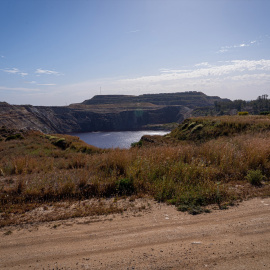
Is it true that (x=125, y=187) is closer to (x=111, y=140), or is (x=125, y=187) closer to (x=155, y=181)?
(x=155, y=181)

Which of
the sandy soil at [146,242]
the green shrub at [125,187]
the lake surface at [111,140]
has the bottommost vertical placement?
the lake surface at [111,140]

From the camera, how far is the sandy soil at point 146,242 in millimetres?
2947

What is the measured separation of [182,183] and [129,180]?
4.20 ft

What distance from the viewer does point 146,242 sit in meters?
3.37

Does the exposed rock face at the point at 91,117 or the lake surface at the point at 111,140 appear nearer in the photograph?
the lake surface at the point at 111,140

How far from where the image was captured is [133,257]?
3041mm

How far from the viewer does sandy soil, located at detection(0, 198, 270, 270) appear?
9.67 ft

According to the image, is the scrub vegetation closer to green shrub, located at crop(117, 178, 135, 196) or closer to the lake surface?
green shrub, located at crop(117, 178, 135, 196)

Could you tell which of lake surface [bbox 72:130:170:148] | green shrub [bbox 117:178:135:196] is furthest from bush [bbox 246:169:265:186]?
lake surface [bbox 72:130:170:148]

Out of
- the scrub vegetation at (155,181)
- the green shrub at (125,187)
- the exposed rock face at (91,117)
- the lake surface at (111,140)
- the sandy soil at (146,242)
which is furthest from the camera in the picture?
the exposed rock face at (91,117)

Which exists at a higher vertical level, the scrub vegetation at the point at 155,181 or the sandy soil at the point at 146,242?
the scrub vegetation at the point at 155,181

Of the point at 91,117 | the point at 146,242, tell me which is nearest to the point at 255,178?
the point at 146,242

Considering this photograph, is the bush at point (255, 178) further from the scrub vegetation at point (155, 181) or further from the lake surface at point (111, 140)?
the lake surface at point (111, 140)

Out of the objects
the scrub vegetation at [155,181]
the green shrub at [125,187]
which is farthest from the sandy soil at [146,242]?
the green shrub at [125,187]
